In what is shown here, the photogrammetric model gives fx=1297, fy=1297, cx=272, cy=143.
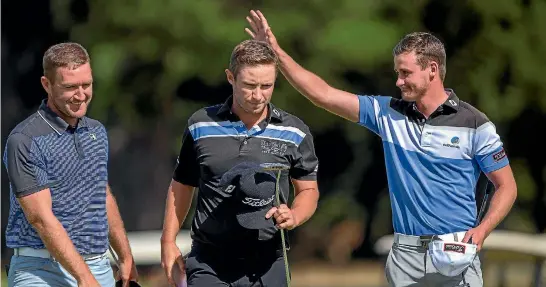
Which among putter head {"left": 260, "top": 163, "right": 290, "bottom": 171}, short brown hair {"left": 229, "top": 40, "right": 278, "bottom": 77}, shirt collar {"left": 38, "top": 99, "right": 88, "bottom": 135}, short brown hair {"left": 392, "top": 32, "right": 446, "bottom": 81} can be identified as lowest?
putter head {"left": 260, "top": 163, "right": 290, "bottom": 171}

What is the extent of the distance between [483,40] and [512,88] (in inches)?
29.5

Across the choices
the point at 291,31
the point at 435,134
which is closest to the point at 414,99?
the point at 435,134

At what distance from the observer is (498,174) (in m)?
6.67

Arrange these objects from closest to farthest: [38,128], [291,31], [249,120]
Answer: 1. [38,128]
2. [249,120]
3. [291,31]

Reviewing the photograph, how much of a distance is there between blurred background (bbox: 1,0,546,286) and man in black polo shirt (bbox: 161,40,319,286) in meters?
8.37

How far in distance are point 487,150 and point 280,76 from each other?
29.5ft

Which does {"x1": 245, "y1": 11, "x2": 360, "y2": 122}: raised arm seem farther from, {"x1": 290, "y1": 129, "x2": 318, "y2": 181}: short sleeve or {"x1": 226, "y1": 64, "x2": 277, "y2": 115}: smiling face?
{"x1": 226, "y1": 64, "x2": 277, "y2": 115}: smiling face

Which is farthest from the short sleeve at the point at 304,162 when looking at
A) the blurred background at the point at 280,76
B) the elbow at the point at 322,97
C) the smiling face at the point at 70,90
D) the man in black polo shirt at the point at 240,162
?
the blurred background at the point at 280,76

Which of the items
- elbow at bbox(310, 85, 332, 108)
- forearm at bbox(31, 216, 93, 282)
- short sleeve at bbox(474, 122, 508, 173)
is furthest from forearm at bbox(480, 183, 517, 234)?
forearm at bbox(31, 216, 93, 282)

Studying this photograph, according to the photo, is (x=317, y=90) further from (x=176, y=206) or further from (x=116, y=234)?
(x=116, y=234)

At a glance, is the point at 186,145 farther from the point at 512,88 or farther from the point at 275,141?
the point at 512,88

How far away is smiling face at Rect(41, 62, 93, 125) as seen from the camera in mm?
6008

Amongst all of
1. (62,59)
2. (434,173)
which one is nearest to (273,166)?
(434,173)

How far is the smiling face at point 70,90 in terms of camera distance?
6.01m
